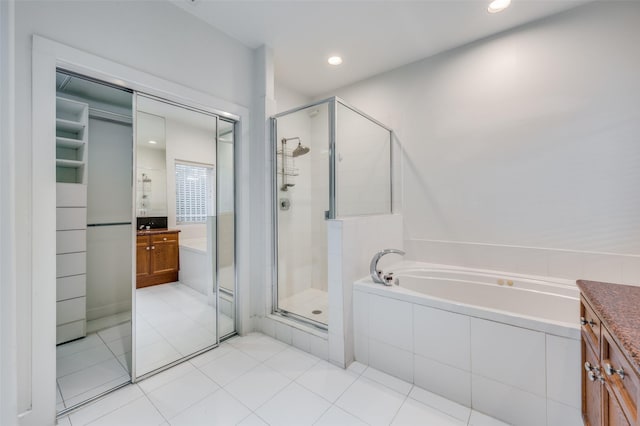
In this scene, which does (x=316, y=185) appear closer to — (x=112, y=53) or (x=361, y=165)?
(x=361, y=165)

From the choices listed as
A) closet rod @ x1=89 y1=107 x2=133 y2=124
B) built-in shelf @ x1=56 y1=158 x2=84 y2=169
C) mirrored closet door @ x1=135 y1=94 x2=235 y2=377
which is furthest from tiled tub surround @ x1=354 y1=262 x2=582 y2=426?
closet rod @ x1=89 y1=107 x2=133 y2=124

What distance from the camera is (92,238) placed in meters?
2.60

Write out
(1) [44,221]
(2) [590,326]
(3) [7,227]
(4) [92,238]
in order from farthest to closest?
(4) [92,238], (1) [44,221], (2) [590,326], (3) [7,227]

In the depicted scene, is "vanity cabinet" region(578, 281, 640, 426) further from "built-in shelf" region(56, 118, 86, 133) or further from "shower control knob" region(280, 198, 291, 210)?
"built-in shelf" region(56, 118, 86, 133)

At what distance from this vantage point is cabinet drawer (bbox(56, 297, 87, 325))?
2191mm

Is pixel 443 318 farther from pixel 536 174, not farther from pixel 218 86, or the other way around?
pixel 218 86

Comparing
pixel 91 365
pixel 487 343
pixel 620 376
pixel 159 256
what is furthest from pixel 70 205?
pixel 620 376

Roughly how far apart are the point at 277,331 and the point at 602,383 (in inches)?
79.8

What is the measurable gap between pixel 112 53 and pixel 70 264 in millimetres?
1846

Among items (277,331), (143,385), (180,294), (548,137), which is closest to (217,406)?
(143,385)

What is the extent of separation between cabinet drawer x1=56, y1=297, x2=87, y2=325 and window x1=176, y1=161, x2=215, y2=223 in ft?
3.97

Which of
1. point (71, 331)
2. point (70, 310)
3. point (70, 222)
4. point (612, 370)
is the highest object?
point (70, 222)

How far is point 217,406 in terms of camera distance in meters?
1.51

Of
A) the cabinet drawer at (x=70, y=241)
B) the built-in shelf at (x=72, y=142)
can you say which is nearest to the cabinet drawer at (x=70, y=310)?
the cabinet drawer at (x=70, y=241)
